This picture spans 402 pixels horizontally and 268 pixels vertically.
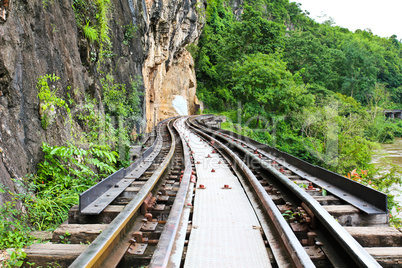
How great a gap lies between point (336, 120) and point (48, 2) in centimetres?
2214

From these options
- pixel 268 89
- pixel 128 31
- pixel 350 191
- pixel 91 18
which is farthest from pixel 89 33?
pixel 268 89

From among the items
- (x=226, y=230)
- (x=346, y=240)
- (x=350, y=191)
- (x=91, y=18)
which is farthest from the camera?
(x=91, y=18)

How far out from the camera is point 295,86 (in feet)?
81.4

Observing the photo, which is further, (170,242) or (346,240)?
(170,242)

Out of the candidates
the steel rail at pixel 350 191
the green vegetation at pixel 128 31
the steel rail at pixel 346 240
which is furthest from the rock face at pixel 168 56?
the steel rail at pixel 346 240

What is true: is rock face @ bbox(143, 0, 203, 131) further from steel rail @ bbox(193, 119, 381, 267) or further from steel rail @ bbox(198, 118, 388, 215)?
steel rail @ bbox(193, 119, 381, 267)

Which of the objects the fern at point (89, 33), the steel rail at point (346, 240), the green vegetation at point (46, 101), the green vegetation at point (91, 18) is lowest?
the steel rail at point (346, 240)

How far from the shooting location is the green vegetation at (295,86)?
21.7 meters

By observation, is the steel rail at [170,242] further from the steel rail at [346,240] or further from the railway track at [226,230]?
the steel rail at [346,240]

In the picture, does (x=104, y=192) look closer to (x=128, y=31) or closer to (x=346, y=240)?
(x=346, y=240)

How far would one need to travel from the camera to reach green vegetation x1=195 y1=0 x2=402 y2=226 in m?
21.7

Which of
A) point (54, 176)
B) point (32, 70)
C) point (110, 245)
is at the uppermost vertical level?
point (32, 70)

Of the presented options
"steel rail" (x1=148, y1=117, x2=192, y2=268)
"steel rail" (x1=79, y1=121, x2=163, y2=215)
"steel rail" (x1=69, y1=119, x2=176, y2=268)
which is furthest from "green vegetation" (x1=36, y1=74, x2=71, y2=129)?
"steel rail" (x1=148, y1=117, x2=192, y2=268)

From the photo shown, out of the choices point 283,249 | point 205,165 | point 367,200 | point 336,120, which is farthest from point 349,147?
point 283,249
